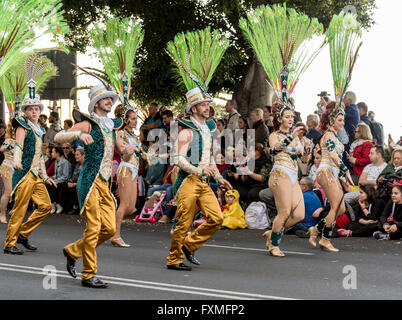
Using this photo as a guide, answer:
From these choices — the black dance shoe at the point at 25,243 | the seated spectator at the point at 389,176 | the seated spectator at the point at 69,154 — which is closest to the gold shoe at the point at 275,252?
the seated spectator at the point at 389,176

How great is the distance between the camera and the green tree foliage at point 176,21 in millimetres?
20422

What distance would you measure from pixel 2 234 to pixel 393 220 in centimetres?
649

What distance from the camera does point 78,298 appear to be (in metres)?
7.18

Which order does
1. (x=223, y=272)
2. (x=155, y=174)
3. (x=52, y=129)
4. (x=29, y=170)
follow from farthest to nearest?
1. (x=52, y=129)
2. (x=155, y=174)
3. (x=29, y=170)
4. (x=223, y=272)

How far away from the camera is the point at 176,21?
20750mm

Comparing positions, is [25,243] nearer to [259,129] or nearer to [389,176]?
[259,129]

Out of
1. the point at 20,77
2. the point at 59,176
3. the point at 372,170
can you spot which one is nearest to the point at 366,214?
the point at 372,170

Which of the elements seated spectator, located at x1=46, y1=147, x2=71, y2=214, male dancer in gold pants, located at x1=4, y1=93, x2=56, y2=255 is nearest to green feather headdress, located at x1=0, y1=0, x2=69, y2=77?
male dancer in gold pants, located at x1=4, y1=93, x2=56, y2=255

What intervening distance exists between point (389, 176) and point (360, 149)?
136 cm

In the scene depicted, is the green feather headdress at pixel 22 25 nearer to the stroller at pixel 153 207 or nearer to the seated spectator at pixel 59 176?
the stroller at pixel 153 207

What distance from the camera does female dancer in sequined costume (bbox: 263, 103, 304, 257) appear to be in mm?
10219

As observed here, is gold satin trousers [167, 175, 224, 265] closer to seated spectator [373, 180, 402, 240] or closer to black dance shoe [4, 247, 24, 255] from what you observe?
black dance shoe [4, 247, 24, 255]

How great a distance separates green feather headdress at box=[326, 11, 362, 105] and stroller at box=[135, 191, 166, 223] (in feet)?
17.8
